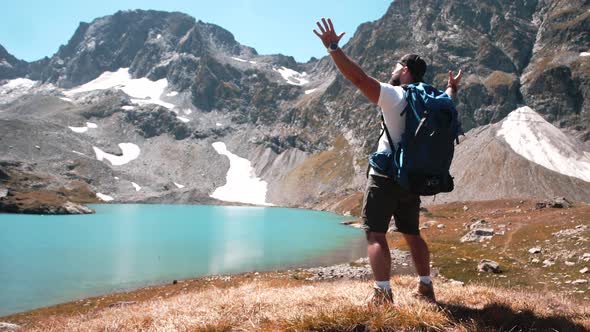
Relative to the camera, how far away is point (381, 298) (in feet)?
18.6

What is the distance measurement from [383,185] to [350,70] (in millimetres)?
1778

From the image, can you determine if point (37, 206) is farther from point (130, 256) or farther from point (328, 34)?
point (328, 34)

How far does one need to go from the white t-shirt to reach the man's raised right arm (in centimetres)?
11

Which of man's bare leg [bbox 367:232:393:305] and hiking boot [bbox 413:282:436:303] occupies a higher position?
man's bare leg [bbox 367:232:393:305]

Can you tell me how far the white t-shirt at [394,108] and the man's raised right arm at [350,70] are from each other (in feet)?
0.36

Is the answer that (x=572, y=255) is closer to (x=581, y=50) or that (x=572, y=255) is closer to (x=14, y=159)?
(x=581, y=50)

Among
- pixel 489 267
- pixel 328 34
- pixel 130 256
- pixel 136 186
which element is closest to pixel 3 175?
pixel 136 186

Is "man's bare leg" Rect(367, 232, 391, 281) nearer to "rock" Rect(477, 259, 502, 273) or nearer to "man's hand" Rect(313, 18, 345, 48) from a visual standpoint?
"man's hand" Rect(313, 18, 345, 48)

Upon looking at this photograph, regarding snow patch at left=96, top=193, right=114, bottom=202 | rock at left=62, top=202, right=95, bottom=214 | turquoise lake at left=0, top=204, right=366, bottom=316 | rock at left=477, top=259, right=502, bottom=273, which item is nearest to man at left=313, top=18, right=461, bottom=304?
rock at left=477, top=259, right=502, bottom=273

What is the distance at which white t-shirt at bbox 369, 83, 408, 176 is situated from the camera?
18.7 feet

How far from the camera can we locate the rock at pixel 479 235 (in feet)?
150

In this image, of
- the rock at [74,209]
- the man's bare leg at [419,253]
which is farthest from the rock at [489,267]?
the rock at [74,209]

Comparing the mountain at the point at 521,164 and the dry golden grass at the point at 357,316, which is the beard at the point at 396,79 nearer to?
the dry golden grass at the point at 357,316

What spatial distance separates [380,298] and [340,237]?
6746 centimetres
